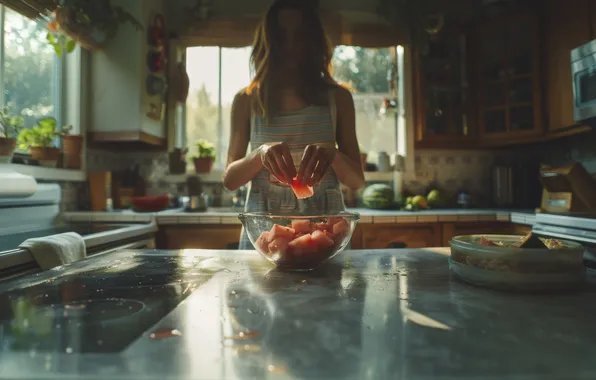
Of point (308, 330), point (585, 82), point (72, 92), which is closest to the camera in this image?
point (308, 330)

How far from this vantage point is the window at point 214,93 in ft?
10.3

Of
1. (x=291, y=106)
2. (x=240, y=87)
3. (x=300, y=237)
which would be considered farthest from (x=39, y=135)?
(x=300, y=237)

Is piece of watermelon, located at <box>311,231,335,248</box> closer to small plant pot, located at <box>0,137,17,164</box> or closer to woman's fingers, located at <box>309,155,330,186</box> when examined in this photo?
woman's fingers, located at <box>309,155,330,186</box>

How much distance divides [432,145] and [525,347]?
268 cm

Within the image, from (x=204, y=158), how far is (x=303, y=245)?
2320mm

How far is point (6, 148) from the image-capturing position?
1853 millimetres

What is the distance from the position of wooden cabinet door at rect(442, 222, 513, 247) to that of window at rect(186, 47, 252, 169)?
69.8 inches

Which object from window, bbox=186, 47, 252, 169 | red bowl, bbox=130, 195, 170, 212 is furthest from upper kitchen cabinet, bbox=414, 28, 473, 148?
red bowl, bbox=130, 195, 170, 212

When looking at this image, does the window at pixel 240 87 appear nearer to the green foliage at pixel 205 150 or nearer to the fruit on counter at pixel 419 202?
the green foliage at pixel 205 150

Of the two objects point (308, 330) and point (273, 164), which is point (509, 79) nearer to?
point (273, 164)

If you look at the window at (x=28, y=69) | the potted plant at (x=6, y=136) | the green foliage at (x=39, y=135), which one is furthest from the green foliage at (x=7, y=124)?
the green foliage at (x=39, y=135)

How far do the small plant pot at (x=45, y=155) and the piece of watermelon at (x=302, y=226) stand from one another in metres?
2.01

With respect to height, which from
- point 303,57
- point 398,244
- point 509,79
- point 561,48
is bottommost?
point 398,244

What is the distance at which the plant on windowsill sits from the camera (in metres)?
2.17
